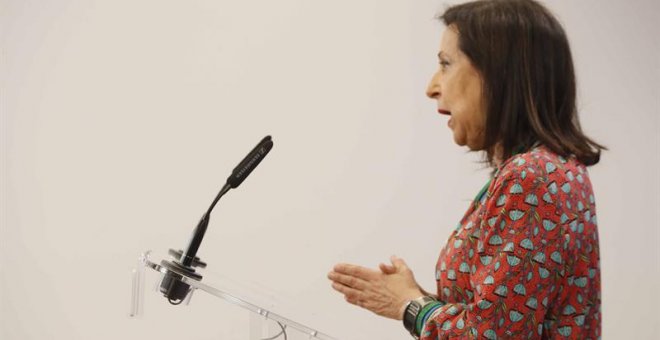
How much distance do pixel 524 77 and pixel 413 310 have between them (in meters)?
0.36

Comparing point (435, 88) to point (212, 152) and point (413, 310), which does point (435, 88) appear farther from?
point (212, 152)

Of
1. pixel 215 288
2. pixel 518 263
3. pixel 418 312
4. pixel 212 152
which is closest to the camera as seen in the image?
pixel 518 263

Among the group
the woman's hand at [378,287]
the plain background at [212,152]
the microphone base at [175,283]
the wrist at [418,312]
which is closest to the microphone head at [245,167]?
the microphone base at [175,283]

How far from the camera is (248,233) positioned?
2.61m

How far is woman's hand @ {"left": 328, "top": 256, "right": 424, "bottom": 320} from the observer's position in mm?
1073

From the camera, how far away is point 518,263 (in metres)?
0.93

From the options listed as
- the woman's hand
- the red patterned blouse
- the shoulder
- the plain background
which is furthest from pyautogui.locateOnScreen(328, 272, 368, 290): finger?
the plain background

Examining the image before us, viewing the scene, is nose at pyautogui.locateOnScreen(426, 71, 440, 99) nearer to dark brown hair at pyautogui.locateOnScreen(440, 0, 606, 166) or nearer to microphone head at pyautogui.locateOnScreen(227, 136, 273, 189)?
dark brown hair at pyautogui.locateOnScreen(440, 0, 606, 166)

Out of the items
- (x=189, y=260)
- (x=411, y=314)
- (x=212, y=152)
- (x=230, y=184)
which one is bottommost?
(x=411, y=314)

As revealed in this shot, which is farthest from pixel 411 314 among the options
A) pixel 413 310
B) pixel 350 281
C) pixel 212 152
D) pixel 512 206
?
pixel 212 152

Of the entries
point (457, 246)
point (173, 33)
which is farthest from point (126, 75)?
point (457, 246)

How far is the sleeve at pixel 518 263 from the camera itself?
931 millimetres

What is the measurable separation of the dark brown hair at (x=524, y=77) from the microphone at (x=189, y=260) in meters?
0.42

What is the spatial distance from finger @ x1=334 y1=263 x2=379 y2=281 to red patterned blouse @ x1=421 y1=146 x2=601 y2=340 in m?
0.13
